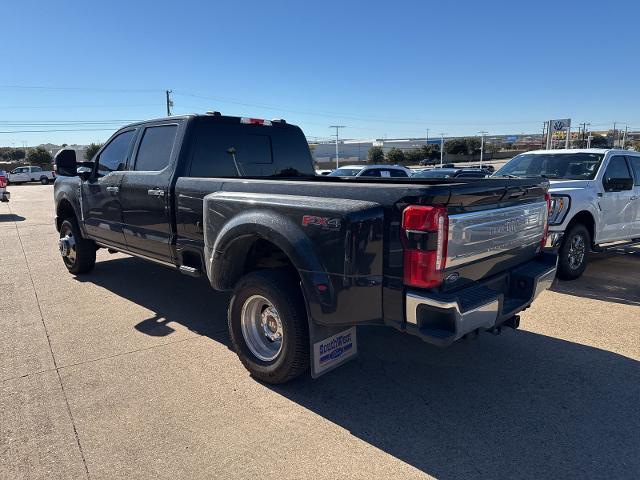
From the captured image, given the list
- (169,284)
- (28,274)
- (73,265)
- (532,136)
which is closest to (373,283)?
(169,284)

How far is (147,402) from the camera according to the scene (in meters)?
3.30

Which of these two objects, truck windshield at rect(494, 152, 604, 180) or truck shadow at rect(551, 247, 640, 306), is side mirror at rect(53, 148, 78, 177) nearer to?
truck shadow at rect(551, 247, 640, 306)

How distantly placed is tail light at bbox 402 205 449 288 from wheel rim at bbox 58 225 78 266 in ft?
18.7

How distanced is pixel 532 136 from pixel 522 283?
140 m

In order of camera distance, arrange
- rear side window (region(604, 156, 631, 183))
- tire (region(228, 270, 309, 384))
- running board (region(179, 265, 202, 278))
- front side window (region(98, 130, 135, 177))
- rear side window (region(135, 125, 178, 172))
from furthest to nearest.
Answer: rear side window (region(604, 156, 631, 183)) → front side window (region(98, 130, 135, 177)) → rear side window (region(135, 125, 178, 172)) → running board (region(179, 265, 202, 278)) → tire (region(228, 270, 309, 384))

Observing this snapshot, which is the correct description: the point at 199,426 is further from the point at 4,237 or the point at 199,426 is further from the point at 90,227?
the point at 4,237

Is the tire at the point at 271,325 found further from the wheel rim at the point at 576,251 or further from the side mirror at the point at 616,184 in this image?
the side mirror at the point at 616,184

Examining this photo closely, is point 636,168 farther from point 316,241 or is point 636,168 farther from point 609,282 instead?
point 316,241

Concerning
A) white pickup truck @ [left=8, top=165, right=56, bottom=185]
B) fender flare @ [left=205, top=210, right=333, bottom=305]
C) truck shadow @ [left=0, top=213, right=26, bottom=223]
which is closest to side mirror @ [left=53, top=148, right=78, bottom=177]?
fender flare @ [left=205, top=210, right=333, bottom=305]

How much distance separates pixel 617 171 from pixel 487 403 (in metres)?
5.70

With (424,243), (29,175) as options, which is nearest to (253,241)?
(424,243)

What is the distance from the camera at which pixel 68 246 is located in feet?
22.2

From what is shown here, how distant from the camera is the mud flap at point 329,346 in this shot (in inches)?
121

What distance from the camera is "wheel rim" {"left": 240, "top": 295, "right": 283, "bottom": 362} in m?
3.55
